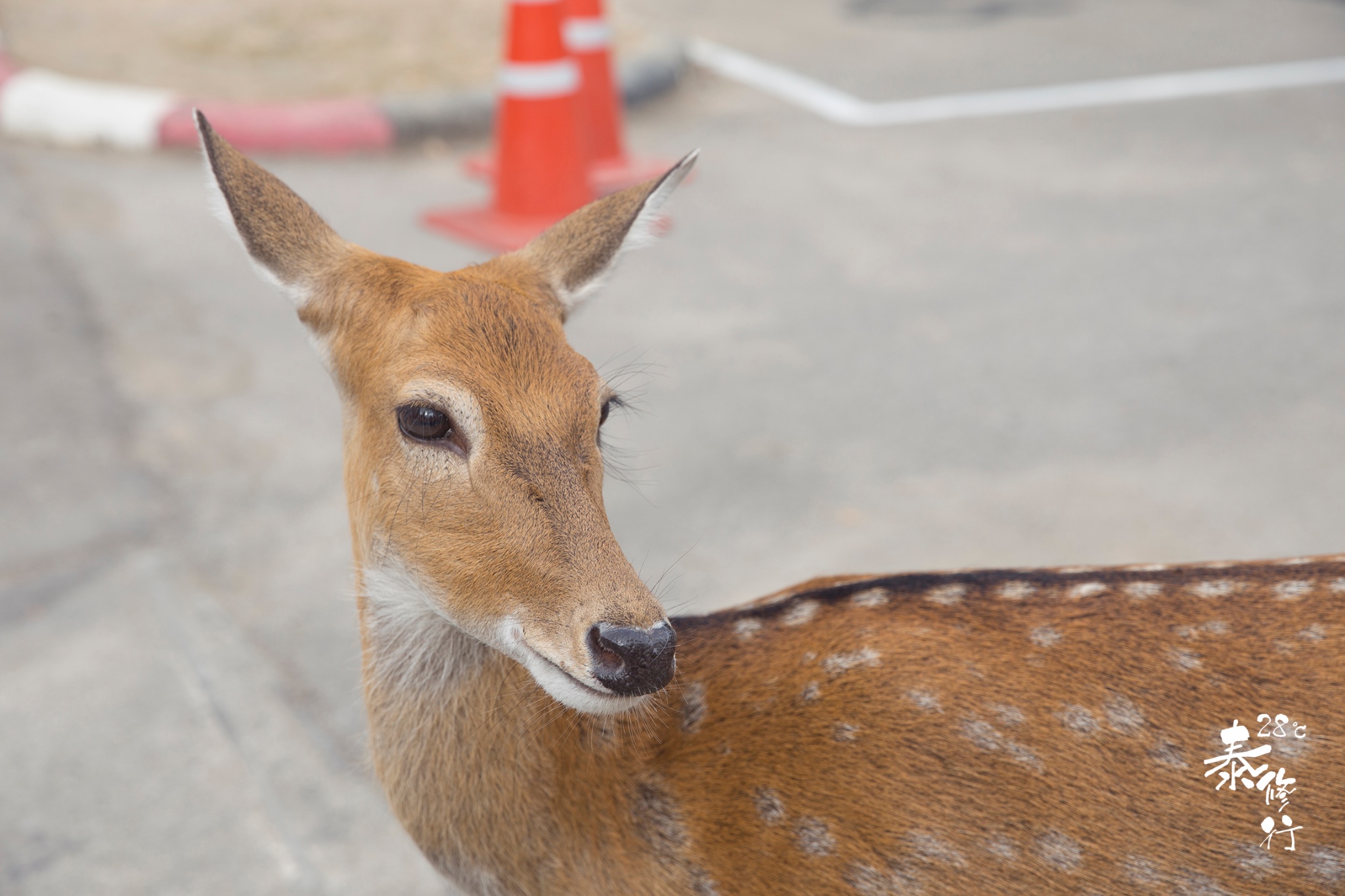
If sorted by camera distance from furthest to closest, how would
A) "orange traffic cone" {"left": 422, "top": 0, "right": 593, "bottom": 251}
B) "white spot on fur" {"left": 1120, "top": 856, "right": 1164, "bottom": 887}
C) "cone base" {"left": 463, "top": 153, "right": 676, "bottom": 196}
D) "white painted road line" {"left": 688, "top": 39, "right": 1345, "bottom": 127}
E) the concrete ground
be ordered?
"white painted road line" {"left": 688, "top": 39, "right": 1345, "bottom": 127}
"cone base" {"left": 463, "top": 153, "right": 676, "bottom": 196}
"orange traffic cone" {"left": 422, "top": 0, "right": 593, "bottom": 251}
the concrete ground
"white spot on fur" {"left": 1120, "top": 856, "right": 1164, "bottom": 887}

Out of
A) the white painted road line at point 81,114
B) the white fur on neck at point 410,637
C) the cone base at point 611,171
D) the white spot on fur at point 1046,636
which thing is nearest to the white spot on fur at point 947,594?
the white spot on fur at point 1046,636

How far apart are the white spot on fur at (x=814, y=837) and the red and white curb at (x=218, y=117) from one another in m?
6.01

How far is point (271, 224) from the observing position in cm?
232

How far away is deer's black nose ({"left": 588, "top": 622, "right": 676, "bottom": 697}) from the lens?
1883 mm

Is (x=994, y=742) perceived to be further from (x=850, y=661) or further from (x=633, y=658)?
(x=633, y=658)

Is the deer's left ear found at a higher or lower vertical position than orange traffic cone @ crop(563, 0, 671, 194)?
higher

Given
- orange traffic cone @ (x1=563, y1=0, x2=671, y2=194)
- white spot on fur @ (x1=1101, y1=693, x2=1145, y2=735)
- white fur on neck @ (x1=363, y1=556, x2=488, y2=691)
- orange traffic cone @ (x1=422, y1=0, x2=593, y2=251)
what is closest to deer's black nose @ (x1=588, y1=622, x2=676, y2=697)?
white fur on neck @ (x1=363, y1=556, x2=488, y2=691)

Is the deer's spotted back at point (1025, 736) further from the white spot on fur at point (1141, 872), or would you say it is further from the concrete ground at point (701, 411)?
the concrete ground at point (701, 411)

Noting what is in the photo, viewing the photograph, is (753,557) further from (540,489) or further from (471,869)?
(540,489)

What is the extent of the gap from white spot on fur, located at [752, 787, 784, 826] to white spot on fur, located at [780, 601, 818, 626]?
33 centimetres

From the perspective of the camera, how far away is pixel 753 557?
14.0ft

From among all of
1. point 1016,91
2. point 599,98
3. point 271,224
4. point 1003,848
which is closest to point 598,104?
point 599,98

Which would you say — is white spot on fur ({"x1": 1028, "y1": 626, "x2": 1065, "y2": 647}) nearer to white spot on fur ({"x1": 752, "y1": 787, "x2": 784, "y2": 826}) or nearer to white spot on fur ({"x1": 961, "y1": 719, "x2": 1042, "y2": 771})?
white spot on fur ({"x1": 961, "y1": 719, "x2": 1042, "y2": 771})

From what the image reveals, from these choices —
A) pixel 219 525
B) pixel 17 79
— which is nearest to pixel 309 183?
pixel 17 79
